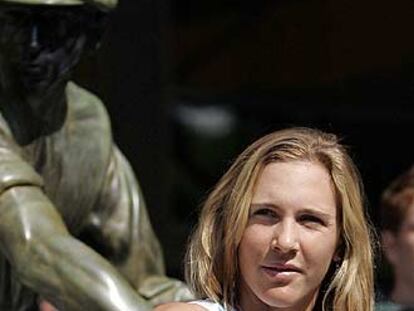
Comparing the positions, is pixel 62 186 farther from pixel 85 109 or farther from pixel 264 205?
pixel 264 205

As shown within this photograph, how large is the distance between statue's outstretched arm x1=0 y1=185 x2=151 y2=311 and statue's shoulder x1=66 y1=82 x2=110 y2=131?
0.42 m

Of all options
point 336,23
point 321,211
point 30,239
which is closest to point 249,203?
point 321,211

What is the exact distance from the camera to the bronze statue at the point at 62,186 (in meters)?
4.36

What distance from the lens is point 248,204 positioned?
354cm

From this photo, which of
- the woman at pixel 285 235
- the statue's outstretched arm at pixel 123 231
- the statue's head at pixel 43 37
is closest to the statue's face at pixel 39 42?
the statue's head at pixel 43 37

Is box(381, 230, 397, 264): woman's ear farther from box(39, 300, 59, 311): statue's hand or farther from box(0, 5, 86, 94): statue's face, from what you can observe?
box(0, 5, 86, 94): statue's face

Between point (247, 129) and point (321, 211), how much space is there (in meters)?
5.44

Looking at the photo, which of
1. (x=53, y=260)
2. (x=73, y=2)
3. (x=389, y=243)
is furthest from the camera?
(x=389, y=243)

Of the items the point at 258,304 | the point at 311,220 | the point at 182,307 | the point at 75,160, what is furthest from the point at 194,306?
the point at 75,160

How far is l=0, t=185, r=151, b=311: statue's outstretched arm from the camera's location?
4.28 meters

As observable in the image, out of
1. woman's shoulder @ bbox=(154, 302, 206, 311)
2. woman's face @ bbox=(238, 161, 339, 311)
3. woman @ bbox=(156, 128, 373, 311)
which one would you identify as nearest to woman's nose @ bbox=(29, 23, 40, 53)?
woman @ bbox=(156, 128, 373, 311)

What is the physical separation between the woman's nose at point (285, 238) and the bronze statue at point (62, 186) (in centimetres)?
79

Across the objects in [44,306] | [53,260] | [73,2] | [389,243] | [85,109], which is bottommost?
[44,306]

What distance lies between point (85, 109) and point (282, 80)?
422 centimetres
